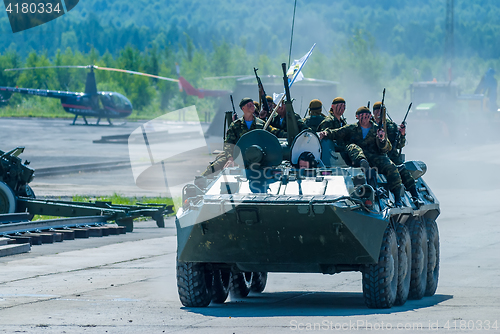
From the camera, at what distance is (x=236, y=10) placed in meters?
142

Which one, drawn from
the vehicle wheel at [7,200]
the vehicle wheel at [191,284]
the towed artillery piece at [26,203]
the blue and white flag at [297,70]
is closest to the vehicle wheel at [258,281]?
the vehicle wheel at [191,284]

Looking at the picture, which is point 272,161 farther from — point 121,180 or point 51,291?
point 121,180

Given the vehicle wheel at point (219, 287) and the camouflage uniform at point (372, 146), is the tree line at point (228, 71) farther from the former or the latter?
the vehicle wheel at point (219, 287)

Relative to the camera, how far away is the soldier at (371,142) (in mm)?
11266

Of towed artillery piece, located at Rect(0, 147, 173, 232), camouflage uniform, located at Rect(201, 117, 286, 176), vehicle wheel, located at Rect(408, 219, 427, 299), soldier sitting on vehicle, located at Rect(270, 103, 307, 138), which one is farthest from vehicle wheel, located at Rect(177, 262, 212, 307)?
towed artillery piece, located at Rect(0, 147, 173, 232)

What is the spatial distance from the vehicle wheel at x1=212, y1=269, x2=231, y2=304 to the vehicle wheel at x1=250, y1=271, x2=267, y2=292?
0.95 metres

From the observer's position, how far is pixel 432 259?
41.1ft

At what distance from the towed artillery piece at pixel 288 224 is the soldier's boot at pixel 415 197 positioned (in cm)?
103

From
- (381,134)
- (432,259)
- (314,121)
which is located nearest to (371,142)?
(381,134)

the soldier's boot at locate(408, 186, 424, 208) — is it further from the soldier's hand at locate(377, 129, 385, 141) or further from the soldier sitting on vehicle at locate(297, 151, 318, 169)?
the soldier sitting on vehicle at locate(297, 151, 318, 169)

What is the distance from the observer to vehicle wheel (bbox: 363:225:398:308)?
9.98m

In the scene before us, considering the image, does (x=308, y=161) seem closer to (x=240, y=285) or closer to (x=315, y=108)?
(x=315, y=108)

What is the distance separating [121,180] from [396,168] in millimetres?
21021

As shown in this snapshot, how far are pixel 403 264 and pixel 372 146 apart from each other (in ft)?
5.19
